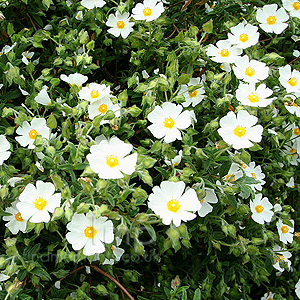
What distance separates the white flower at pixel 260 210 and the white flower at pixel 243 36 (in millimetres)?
714

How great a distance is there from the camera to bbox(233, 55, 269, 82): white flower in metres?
1.67

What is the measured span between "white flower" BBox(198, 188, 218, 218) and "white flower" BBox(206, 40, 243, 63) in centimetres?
60

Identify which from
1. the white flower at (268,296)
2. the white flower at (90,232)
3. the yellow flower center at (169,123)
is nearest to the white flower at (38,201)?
the white flower at (90,232)

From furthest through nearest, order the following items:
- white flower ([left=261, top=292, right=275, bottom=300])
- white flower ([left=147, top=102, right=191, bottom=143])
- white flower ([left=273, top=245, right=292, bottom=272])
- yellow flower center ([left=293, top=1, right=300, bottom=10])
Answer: white flower ([left=261, top=292, right=275, bottom=300]) < yellow flower center ([left=293, top=1, right=300, bottom=10]) < white flower ([left=273, top=245, right=292, bottom=272]) < white flower ([left=147, top=102, right=191, bottom=143])

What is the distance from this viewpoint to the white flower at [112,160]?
4.06 feet

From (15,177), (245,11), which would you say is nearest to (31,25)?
(15,177)

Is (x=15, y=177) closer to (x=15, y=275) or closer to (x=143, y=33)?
(x=15, y=275)

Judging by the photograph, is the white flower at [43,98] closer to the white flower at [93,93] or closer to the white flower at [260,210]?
the white flower at [93,93]

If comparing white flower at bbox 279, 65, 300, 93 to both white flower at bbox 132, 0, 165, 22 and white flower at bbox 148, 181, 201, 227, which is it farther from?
white flower at bbox 148, 181, 201, 227

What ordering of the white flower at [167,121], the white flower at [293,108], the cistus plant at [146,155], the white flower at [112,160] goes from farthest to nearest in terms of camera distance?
1. the white flower at [293,108]
2. the white flower at [167,121]
3. the cistus plant at [146,155]
4. the white flower at [112,160]

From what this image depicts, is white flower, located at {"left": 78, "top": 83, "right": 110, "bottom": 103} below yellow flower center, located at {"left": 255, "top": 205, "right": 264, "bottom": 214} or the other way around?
the other way around

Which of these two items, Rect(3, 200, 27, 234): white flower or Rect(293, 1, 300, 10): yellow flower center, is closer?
Rect(3, 200, 27, 234): white flower

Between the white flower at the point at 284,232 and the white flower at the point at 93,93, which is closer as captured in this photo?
the white flower at the point at 93,93

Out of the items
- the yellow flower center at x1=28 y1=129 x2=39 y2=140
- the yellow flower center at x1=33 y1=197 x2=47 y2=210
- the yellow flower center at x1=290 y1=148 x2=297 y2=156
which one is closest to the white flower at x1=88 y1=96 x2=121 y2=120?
the yellow flower center at x1=28 y1=129 x2=39 y2=140
